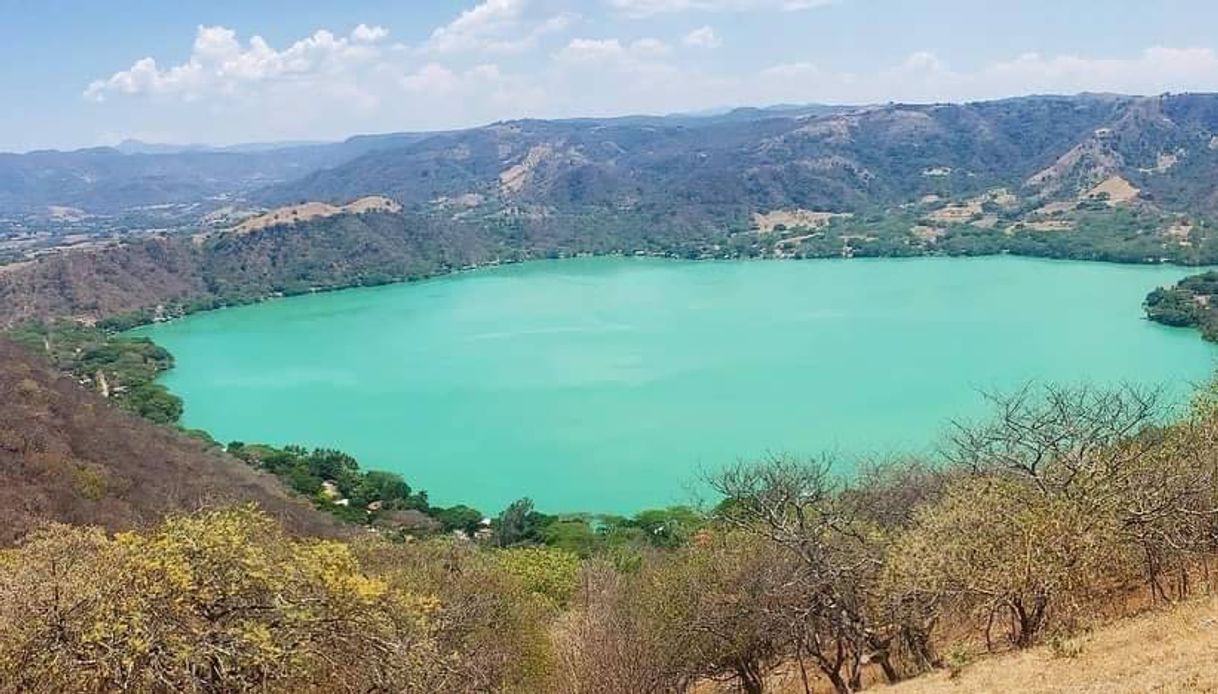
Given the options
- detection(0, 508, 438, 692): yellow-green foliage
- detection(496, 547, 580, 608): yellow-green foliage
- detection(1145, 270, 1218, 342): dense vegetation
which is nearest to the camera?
detection(0, 508, 438, 692): yellow-green foliage

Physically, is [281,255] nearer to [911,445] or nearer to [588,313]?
[588,313]

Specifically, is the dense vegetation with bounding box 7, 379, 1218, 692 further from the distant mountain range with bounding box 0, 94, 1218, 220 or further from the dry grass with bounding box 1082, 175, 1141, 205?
the dry grass with bounding box 1082, 175, 1141, 205

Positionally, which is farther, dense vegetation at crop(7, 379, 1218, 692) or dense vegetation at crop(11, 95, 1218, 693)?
dense vegetation at crop(11, 95, 1218, 693)

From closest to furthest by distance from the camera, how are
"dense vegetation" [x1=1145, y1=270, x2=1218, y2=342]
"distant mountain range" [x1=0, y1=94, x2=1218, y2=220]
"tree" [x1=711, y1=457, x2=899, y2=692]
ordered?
"tree" [x1=711, y1=457, x2=899, y2=692]
"dense vegetation" [x1=1145, y1=270, x2=1218, y2=342]
"distant mountain range" [x1=0, y1=94, x2=1218, y2=220]

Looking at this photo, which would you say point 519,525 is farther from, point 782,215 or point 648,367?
point 782,215

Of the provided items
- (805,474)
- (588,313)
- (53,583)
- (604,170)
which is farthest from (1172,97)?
(53,583)

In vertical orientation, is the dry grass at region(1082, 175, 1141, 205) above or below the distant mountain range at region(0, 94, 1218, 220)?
below

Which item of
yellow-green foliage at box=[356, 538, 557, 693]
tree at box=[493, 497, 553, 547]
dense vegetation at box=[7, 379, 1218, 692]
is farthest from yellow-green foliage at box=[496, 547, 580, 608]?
tree at box=[493, 497, 553, 547]

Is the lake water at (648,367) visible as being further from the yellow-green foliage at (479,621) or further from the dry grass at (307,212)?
the yellow-green foliage at (479,621)
